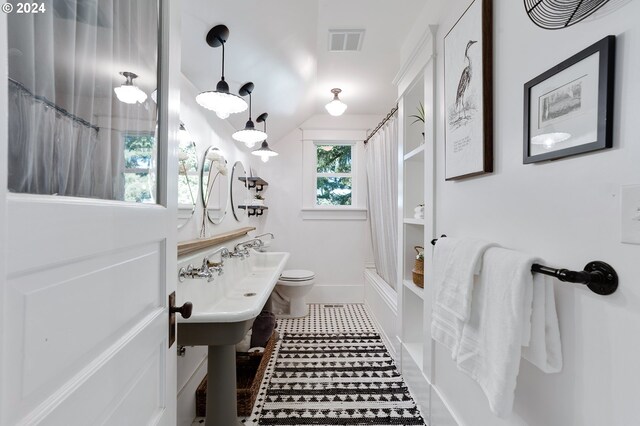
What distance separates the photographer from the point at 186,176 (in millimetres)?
1716

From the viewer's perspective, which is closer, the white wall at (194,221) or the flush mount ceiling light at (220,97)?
the flush mount ceiling light at (220,97)

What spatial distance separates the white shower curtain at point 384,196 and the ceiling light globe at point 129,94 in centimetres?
212

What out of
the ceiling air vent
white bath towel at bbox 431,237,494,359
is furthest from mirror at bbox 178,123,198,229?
white bath towel at bbox 431,237,494,359

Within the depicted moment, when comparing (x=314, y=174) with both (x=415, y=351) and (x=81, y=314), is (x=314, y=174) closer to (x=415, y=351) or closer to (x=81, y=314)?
(x=415, y=351)

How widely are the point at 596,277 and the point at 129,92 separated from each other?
4.18ft

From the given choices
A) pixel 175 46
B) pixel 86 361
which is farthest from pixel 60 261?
pixel 175 46

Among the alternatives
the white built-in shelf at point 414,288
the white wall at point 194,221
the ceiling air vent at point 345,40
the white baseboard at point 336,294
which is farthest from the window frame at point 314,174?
the white built-in shelf at point 414,288

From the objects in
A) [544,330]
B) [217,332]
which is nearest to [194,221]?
[217,332]

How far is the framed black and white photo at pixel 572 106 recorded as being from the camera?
661 millimetres

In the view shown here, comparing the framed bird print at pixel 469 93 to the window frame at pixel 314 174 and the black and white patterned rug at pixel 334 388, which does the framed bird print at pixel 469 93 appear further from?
the window frame at pixel 314 174

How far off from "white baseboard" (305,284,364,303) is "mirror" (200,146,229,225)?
1.80 meters

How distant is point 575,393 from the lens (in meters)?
0.77

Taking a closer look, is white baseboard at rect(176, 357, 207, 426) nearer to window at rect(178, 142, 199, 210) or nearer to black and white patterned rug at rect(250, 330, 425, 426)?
black and white patterned rug at rect(250, 330, 425, 426)

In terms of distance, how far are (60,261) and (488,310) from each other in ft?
3.64
